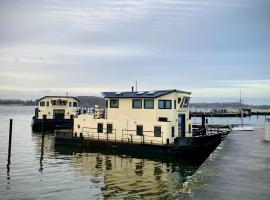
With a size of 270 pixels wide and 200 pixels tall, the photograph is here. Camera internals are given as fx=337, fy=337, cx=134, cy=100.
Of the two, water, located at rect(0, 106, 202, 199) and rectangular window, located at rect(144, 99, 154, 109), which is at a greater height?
rectangular window, located at rect(144, 99, 154, 109)

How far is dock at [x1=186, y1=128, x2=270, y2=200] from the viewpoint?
36.4 ft

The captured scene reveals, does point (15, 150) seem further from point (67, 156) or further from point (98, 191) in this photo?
point (98, 191)

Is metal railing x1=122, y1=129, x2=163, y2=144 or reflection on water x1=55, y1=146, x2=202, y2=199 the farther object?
metal railing x1=122, y1=129, x2=163, y2=144

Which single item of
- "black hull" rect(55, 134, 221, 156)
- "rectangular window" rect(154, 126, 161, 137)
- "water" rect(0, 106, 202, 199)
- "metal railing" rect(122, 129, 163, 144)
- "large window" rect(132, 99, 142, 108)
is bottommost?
"water" rect(0, 106, 202, 199)

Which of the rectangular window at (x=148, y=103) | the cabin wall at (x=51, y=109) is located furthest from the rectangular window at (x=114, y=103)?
the cabin wall at (x=51, y=109)

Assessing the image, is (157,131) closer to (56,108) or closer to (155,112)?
(155,112)

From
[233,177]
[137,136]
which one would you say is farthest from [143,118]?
[233,177]

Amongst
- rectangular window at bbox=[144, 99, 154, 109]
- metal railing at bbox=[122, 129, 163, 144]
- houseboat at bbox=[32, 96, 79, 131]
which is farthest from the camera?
houseboat at bbox=[32, 96, 79, 131]

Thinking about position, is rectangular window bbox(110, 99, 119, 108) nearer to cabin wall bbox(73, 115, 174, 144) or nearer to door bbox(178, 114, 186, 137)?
cabin wall bbox(73, 115, 174, 144)

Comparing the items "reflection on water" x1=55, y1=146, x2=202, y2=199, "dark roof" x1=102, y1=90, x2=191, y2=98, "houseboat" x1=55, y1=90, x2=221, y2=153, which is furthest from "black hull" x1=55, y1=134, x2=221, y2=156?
"dark roof" x1=102, y1=90, x2=191, y2=98

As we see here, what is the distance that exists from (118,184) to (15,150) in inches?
763

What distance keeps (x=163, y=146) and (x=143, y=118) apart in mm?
4204

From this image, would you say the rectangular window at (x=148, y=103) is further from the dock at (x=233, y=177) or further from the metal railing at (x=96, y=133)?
the dock at (x=233, y=177)

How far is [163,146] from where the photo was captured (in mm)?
31016
